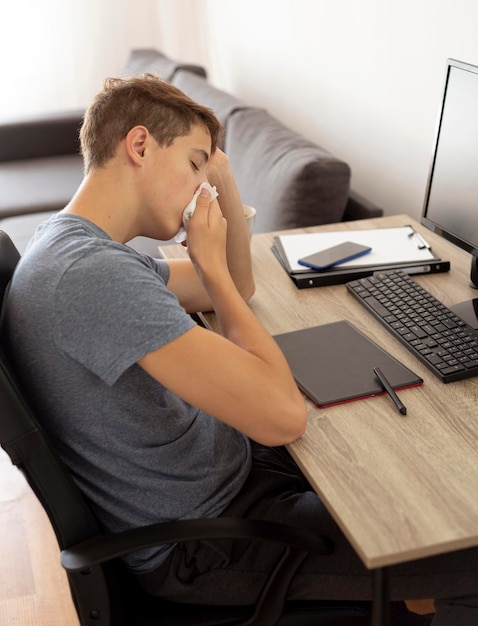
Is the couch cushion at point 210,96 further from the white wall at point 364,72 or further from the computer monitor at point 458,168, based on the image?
the computer monitor at point 458,168

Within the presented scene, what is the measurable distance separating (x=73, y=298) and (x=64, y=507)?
28 cm

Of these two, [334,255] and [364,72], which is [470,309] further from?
[364,72]

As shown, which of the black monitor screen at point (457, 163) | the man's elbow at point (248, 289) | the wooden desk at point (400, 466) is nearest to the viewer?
the wooden desk at point (400, 466)

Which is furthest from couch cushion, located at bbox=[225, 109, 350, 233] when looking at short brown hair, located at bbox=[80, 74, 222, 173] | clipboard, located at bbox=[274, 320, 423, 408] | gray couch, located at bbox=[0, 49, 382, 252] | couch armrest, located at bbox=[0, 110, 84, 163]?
couch armrest, located at bbox=[0, 110, 84, 163]

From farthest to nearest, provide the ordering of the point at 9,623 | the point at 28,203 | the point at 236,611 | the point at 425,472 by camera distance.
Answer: the point at 28,203
the point at 9,623
the point at 236,611
the point at 425,472

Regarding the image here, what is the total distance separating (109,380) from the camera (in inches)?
38.2

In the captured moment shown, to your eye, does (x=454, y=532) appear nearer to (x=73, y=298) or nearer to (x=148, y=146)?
(x=73, y=298)

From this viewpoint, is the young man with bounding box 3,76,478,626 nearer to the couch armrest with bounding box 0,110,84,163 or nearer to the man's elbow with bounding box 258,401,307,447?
the man's elbow with bounding box 258,401,307,447

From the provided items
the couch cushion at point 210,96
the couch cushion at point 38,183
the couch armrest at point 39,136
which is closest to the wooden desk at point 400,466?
the couch cushion at point 210,96

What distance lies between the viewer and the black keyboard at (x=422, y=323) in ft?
4.02

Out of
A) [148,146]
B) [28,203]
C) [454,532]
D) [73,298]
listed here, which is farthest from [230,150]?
[454,532]

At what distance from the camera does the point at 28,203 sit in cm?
306

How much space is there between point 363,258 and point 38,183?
2061mm

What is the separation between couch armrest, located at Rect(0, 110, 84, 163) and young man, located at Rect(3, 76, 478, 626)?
8.42ft
